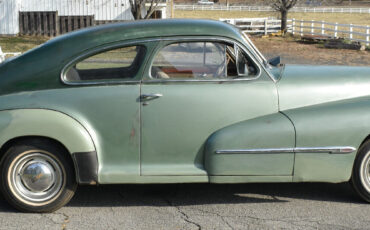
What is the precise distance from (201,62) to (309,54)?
1967cm

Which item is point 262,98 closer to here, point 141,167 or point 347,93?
point 347,93

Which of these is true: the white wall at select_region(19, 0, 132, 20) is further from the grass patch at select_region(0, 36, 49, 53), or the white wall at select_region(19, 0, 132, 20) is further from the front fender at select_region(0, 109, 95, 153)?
the front fender at select_region(0, 109, 95, 153)

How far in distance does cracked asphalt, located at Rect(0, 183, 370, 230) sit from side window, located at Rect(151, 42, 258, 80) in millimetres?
1171

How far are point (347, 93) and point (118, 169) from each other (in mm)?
2218

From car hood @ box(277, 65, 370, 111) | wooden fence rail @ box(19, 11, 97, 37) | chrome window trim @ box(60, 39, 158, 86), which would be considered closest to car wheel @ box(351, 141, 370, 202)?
car hood @ box(277, 65, 370, 111)

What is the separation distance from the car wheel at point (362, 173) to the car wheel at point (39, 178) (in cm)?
249

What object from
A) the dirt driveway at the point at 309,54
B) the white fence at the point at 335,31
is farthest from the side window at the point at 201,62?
the white fence at the point at 335,31

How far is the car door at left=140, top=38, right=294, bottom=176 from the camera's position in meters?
4.89

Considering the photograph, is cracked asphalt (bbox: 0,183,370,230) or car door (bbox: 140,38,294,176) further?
car door (bbox: 140,38,294,176)

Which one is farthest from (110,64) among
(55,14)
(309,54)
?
(55,14)

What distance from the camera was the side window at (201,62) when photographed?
504 cm

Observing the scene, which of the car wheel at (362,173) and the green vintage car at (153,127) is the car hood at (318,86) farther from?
the car wheel at (362,173)

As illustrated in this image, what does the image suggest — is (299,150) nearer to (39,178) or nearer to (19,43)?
(39,178)

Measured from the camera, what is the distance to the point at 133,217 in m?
4.84
